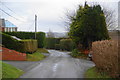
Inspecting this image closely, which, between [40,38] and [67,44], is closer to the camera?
[40,38]

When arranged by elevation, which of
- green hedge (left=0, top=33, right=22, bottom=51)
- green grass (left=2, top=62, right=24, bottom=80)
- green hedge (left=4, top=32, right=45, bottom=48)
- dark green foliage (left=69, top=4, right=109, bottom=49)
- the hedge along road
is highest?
dark green foliage (left=69, top=4, right=109, bottom=49)

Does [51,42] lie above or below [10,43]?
below

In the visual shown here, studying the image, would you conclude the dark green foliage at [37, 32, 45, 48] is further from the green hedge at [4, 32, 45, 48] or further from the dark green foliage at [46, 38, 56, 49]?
the dark green foliage at [46, 38, 56, 49]

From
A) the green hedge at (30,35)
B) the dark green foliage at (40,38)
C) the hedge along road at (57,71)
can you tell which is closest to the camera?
the hedge along road at (57,71)

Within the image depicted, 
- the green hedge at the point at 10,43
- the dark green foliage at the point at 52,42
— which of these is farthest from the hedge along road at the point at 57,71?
the dark green foliage at the point at 52,42

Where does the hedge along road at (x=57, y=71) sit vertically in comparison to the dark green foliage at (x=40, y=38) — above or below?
below

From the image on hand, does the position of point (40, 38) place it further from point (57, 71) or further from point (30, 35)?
point (57, 71)

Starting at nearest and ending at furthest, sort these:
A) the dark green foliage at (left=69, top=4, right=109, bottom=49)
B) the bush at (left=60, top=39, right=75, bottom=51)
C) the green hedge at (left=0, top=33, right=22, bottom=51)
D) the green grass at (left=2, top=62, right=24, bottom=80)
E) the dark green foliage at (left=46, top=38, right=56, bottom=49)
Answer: the green grass at (left=2, top=62, right=24, bottom=80)
the green hedge at (left=0, top=33, right=22, bottom=51)
the dark green foliage at (left=69, top=4, right=109, bottom=49)
the bush at (left=60, top=39, right=75, bottom=51)
the dark green foliage at (left=46, top=38, right=56, bottom=49)

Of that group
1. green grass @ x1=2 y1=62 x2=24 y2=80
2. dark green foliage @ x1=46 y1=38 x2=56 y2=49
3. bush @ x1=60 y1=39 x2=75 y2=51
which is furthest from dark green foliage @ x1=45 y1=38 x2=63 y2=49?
green grass @ x1=2 y1=62 x2=24 y2=80

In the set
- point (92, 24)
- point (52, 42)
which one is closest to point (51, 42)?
point (52, 42)

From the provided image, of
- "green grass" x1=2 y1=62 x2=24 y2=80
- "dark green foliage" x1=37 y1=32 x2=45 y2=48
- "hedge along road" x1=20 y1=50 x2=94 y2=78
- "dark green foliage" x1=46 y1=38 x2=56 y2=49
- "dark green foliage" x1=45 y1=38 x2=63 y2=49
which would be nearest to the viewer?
"green grass" x1=2 y1=62 x2=24 y2=80

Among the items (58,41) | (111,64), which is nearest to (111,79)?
(111,64)

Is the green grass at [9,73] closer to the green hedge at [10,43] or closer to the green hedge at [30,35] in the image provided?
the green hedge at [10,43]

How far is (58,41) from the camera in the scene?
53.1 metres
